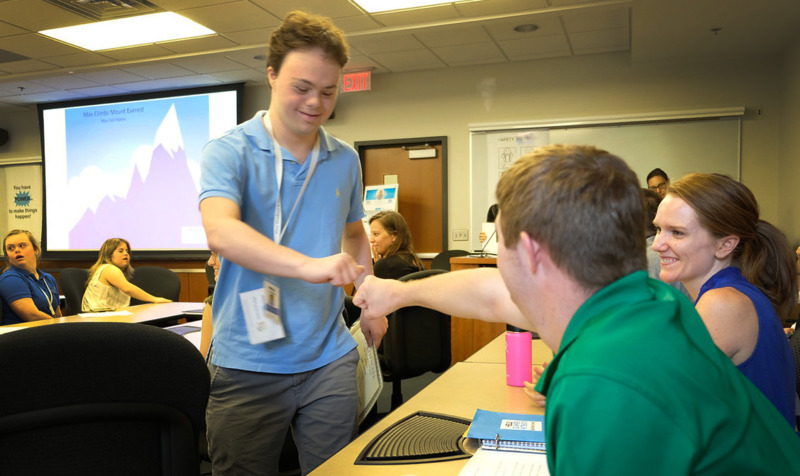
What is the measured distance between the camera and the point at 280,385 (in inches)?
61.1

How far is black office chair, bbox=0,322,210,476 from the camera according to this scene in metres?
1.08

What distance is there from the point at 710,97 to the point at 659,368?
22.0ft

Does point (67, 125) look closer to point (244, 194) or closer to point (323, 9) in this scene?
point (323, 9)

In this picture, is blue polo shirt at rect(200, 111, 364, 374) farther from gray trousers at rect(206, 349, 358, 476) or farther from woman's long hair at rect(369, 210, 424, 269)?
woman's long hair at rect(369, 210, 424, 269)

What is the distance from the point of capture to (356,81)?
7.23m

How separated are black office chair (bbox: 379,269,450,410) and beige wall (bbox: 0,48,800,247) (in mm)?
3993

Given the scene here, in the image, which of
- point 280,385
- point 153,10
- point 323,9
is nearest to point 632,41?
point 323,9

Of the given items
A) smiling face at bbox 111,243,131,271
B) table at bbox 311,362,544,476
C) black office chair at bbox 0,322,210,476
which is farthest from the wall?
black office chair at bbox 0,322,210,476

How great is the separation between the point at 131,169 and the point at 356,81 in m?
3.21

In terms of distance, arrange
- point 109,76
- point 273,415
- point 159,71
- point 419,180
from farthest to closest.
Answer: point 419,180 < point 109,76 < point 159,71 < point 273,415

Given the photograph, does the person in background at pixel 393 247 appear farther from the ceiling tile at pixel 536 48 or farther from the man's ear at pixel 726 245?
the ceiling tile at pixel 536 48

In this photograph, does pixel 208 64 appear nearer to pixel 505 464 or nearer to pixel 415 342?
pixel 415 342

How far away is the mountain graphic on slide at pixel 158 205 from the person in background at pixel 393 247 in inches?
153

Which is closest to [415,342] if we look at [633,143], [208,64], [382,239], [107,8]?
[382,239]
